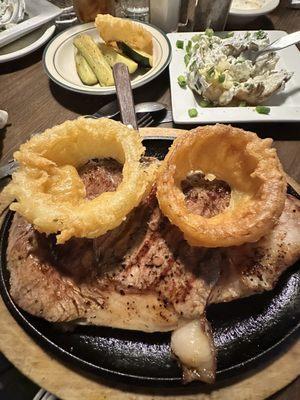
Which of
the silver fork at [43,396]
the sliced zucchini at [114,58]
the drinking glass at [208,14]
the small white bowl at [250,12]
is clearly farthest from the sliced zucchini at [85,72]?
the silver fork at [43,396]

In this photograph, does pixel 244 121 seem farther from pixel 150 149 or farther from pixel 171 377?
pixel 171 377

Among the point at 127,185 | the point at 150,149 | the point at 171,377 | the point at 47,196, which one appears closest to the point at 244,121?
the point at 150,149

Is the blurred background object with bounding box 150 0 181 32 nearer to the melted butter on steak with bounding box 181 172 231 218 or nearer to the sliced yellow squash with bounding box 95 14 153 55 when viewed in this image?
the sliced yellow squash with bounding box 95 14 153 55

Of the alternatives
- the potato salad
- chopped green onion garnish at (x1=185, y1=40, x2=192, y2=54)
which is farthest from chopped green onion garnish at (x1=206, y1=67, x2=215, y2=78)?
chopped green onion garnish at (x1=185, y1=40, x2=192, y2=54)

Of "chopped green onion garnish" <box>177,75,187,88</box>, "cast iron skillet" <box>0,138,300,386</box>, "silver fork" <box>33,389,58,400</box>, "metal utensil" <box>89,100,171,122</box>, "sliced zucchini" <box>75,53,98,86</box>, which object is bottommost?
"silver fork" <box>33,389,58,400</box>

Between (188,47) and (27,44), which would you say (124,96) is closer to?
(188,47)

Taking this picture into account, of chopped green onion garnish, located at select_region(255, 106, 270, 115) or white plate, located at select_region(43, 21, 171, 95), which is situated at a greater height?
white plate, located at select_region(43, 21, 171, 95)
